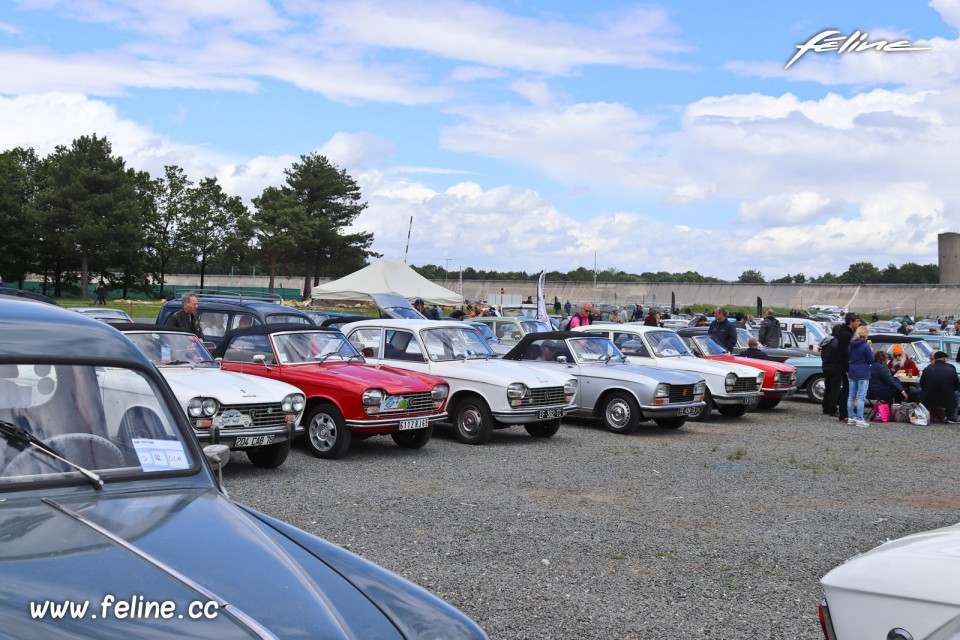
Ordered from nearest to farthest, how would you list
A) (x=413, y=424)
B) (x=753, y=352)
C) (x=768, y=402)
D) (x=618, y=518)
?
(x=618, y=518)
(x=413, y=424)
(x=768, y=402)
(x=753, y=352)

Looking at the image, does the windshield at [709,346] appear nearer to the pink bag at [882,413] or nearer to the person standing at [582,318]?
the person standing at [582,318]

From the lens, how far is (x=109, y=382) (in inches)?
143

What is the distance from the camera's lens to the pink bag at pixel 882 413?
17.3 meters

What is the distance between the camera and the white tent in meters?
30.9

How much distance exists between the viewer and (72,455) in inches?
130

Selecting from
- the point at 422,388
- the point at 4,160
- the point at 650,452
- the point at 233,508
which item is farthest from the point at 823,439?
the point at 4,160

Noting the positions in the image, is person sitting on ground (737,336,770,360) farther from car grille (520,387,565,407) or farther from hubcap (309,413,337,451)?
hubcap (309,413,337,451)

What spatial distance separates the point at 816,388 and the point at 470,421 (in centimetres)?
1042

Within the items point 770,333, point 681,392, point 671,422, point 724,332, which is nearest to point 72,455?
point 681,392

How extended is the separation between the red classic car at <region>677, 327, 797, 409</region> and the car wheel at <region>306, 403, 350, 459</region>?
9.50 metres

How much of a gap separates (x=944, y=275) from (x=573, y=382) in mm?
93704

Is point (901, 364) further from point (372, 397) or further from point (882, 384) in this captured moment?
point (372, 397)

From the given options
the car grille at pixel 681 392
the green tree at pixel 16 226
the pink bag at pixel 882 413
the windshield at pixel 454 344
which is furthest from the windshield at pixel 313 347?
the green tree at pixel 16 226

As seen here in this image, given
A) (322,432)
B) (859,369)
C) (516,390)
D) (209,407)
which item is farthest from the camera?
(859,369)
